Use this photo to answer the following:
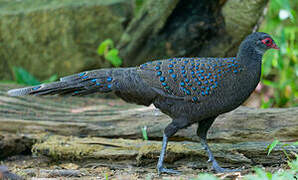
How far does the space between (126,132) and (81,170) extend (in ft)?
2.86

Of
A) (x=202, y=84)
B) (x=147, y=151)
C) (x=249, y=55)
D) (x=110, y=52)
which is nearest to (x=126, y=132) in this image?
(x=147, y=151)

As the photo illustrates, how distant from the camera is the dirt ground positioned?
12.7 ft

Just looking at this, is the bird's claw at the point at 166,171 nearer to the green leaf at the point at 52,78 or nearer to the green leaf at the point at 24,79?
the green leaf at the point at 52,78

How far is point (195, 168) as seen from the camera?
4.24 metres

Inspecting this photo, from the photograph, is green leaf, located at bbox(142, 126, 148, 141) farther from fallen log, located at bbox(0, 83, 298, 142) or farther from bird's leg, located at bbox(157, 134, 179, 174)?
bird's leg, located at bbox(157, 134, 179, 174)

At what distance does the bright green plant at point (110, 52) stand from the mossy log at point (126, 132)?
116 cm

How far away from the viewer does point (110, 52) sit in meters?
6.39

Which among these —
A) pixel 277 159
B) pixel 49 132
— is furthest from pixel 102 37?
pixel 277 159

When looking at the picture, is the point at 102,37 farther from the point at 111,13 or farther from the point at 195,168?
the point at 195,168

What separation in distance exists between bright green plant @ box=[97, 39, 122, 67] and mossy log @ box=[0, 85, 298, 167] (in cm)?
116

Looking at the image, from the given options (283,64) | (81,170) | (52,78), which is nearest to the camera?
(81,170)

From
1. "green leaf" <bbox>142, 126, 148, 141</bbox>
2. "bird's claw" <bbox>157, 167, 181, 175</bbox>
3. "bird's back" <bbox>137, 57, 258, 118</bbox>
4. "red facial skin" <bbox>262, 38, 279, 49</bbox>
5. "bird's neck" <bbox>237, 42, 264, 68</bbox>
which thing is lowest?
"bird's claw" <bbox>157, 167, 181, 175</bbox>

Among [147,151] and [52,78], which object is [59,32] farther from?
[147,151]

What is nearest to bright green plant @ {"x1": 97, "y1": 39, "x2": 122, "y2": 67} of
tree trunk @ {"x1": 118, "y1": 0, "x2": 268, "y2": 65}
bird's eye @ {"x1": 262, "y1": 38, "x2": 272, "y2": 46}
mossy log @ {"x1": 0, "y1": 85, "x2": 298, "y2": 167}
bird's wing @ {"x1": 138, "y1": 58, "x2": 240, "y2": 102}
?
tree trunk @ {"x1": 118, "y1": 0, "x2": 268, "y2": 65}
